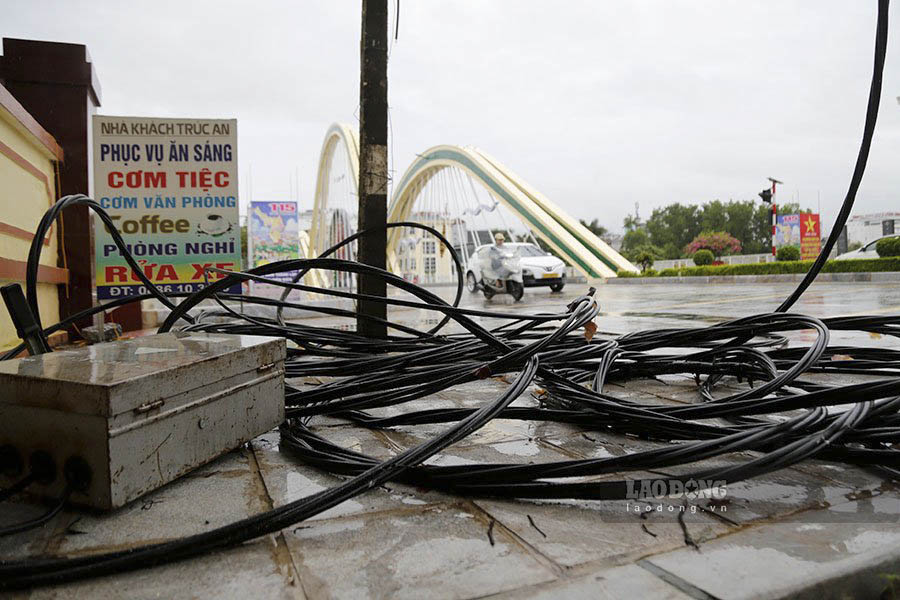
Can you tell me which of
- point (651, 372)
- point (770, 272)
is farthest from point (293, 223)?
point (651, 372)

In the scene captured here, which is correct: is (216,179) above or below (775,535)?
above

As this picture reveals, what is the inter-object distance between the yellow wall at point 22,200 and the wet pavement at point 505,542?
2.51 metres

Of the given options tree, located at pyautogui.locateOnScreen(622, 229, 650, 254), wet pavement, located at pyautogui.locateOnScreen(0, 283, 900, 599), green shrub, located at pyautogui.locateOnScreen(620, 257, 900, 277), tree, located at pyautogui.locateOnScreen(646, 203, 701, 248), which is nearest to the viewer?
wet pavement, located at pyautogui.locateOnScreen(0, 283, 900, 599)

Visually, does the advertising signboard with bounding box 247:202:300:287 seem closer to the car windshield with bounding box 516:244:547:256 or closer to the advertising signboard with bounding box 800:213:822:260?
the car windshield with bounding box 516:244:547:256

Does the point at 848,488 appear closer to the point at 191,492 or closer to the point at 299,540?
the point at 299,540

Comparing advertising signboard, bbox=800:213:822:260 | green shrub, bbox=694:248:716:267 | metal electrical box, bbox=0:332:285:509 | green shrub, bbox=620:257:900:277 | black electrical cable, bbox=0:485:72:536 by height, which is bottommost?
black electrical cable, bbox=0:485:72:536

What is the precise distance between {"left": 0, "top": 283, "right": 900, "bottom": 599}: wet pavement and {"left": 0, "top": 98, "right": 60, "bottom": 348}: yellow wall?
251 centimetres

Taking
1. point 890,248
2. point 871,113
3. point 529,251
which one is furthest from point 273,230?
point 871,113

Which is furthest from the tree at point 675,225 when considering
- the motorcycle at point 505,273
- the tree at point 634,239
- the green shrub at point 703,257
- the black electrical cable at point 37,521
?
the black electrical cable at point 37,521

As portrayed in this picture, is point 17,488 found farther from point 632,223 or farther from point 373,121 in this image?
point 632,223

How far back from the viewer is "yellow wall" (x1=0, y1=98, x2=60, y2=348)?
10.5 ft

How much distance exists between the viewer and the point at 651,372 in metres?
2.42

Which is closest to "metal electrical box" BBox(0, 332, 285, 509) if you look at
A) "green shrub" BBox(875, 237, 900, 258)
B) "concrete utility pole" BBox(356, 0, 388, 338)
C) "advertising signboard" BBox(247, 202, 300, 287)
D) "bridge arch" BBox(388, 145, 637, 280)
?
"concrete utility pole" BBox(356, 0, 388, 338)

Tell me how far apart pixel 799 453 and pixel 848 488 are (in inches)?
8.5
